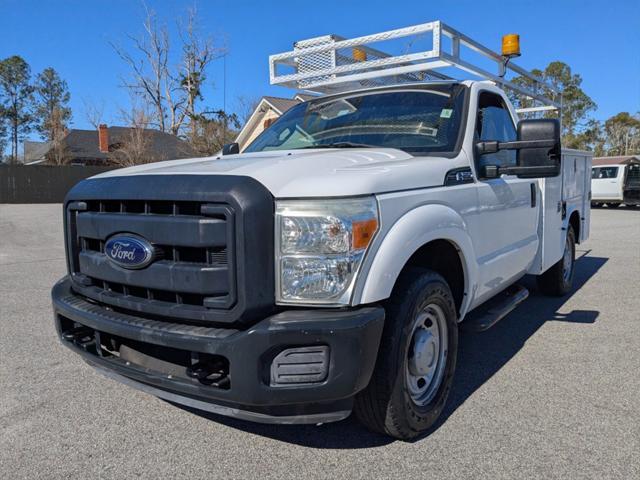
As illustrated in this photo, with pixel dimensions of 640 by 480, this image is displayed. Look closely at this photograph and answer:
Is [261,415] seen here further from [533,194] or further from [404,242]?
[533,194]

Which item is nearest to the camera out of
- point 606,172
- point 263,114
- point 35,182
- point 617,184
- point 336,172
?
point 336,172

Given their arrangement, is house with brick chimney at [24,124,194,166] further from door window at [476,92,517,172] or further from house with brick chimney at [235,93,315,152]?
door window at [476,92,517,172]

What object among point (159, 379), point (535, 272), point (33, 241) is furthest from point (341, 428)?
point (33, 241)

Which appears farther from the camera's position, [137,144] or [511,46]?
[137,144]

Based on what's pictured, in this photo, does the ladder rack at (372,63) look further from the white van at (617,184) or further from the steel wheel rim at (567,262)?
the white van at (617,184)

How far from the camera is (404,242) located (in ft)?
8.02

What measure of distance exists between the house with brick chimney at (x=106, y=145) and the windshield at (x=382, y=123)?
32205 mm

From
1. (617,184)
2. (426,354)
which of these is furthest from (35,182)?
(426,354)

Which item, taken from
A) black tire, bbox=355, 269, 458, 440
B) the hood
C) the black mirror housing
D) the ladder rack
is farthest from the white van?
black tire, bbox=355, 269, 458, 440

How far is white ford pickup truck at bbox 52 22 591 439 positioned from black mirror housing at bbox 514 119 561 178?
0.4 inches

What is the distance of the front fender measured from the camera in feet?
7.48

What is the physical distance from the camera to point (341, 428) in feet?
9.59

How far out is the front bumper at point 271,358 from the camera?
85.2 inches

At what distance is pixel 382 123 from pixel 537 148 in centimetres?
105
